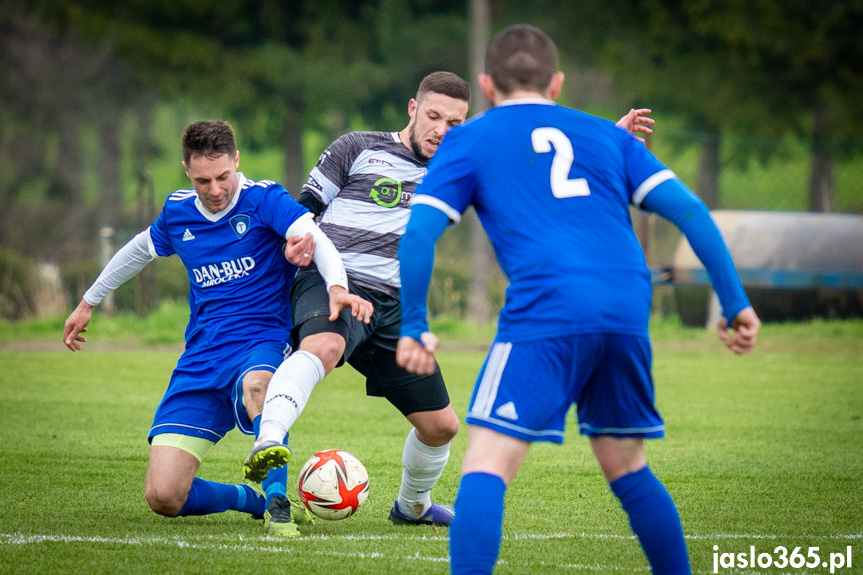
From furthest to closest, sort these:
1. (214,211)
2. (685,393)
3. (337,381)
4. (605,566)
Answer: (337,381)
(685,393)
(214,211)
(605,566)

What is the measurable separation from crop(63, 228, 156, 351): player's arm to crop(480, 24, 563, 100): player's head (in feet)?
7.47

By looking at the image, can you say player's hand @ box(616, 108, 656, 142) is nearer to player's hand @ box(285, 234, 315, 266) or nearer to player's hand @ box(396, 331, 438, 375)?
player's hand @ box(285, 234, 315, 266)

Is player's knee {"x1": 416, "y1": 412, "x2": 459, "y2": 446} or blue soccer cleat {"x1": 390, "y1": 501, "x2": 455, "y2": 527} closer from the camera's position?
player's knee {"x1": 416, "y1": 412, "x2": 459, "y2": 446}

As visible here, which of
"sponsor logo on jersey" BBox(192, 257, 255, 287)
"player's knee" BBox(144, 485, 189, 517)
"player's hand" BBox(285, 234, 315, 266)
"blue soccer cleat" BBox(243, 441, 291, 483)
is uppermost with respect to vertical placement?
"player's hand" BBox(285, 234, 315, 266)

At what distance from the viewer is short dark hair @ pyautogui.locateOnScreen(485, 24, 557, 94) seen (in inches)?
128

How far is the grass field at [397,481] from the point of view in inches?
163

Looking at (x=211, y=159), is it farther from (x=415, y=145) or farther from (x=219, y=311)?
(x=415, y=145)

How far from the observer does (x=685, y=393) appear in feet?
32.0

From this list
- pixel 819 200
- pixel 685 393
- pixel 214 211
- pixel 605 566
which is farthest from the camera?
A: pixel 819 200

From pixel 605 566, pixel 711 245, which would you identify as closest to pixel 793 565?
pixel 605 566

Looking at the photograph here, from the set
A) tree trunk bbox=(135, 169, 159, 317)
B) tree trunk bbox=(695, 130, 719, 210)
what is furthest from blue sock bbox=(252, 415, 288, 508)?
tree trunk bbox=(695, 130, 719, 210)

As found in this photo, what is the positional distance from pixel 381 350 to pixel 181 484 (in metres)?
1.10

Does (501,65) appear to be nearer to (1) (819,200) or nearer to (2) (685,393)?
(2) (685,393)

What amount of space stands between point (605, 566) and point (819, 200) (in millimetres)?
18438
